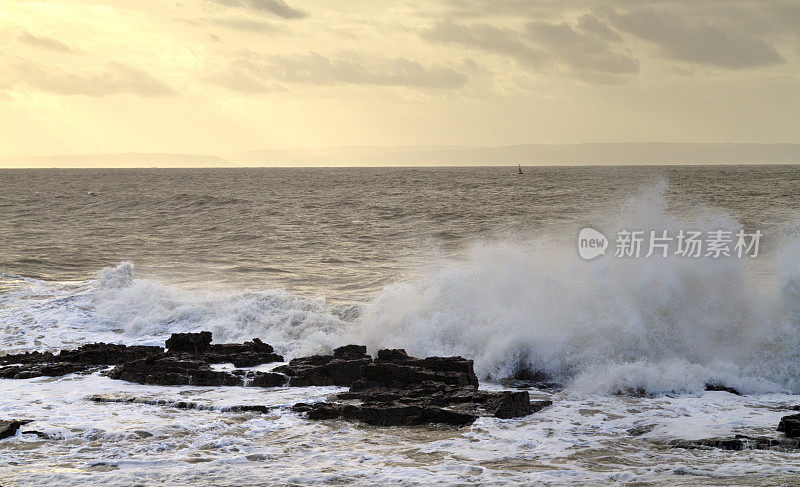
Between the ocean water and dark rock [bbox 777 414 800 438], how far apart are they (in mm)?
235

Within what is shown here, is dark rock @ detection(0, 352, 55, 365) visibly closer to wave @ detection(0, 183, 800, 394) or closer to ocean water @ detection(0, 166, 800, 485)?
ocean water @ detection(0, 166, 800, 485)

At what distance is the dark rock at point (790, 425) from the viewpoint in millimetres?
8875

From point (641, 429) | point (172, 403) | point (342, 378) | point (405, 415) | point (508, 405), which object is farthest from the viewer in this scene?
point (342, 378)

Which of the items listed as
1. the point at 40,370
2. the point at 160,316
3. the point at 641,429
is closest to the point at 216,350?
the point at 40,370

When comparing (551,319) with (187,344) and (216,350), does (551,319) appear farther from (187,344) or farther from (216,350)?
(187,344)

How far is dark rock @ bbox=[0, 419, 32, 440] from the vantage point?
30.7ft

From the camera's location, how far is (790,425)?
902cm

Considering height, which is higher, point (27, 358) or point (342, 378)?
point (342, 378)

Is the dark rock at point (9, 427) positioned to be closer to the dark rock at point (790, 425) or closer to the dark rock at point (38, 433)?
the dark rock at point (38, 433)

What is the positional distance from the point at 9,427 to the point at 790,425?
29.9 feet

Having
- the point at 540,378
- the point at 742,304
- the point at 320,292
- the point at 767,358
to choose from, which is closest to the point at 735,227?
the point at 742,304

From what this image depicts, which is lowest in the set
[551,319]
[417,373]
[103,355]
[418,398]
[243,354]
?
[103,355]

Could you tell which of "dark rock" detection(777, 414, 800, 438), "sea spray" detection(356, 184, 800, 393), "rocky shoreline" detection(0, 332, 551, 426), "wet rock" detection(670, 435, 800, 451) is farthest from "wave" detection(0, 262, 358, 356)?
"dark rock" detection(777, 414, 800, 438)

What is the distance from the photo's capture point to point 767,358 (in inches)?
503
